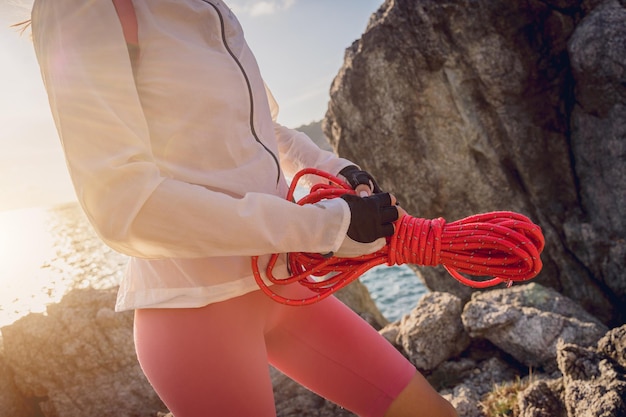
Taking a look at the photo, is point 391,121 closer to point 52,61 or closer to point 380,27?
point 380,27

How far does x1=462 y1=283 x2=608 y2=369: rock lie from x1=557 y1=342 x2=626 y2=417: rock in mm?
836

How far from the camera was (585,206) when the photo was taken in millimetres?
5469

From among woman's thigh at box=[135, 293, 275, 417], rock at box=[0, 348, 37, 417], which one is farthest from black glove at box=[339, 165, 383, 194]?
rock at box=[0, 348, 37, 417]

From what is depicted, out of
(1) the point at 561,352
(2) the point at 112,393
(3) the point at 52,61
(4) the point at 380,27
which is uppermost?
(4) the point at 380,27

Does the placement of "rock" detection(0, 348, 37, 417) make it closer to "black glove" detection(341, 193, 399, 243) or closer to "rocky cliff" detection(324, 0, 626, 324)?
"black glove" detection(341, 193, 399, 243)

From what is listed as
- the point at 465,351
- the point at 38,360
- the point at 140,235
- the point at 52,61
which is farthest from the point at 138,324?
the point at 465,351

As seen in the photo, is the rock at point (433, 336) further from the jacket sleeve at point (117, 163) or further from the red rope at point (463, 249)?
the jacket sleeve at point (117, 163)

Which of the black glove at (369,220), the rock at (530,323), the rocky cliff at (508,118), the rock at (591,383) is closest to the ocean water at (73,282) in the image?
the black glove at (369,220)

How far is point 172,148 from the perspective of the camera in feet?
4.54

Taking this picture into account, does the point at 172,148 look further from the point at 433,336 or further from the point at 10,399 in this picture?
the point at 10,399

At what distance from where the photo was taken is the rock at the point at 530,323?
3658 millimetres

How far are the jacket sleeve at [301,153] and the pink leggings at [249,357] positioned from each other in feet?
2.13

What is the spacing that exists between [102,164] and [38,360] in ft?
12.0

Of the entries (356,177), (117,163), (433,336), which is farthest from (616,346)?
(117,163)
